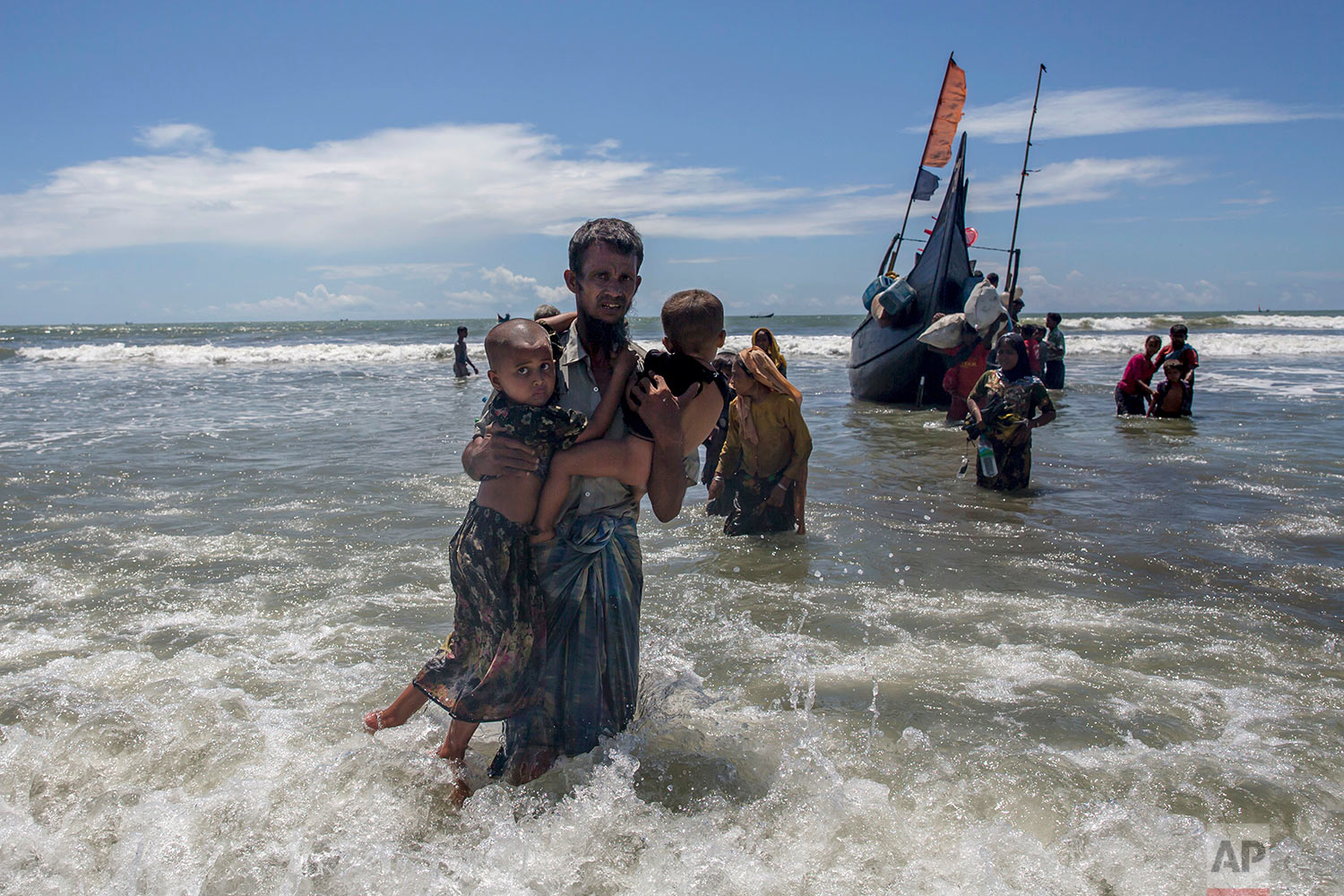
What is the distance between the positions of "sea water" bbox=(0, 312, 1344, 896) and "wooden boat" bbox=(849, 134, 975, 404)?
6231 millimetres

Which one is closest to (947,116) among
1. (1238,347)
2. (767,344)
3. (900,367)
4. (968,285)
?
(968,285)

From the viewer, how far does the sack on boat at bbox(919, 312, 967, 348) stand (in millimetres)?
11164

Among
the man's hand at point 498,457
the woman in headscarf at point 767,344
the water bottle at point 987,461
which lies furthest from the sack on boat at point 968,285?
the man's hand at point 498,457

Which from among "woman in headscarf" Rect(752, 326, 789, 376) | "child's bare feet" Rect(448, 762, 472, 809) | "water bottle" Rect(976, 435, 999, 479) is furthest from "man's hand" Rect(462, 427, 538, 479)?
"water bottle" Rect(976, 435, 999, 479)

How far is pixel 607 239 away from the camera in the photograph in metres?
2.27

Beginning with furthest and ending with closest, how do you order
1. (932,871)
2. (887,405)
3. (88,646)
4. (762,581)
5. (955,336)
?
(887,405), (955,336), (762,581), (88,646), (932,871)

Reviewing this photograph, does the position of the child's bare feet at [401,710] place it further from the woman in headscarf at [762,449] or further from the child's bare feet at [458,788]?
the woman in headscarf at [762,449]

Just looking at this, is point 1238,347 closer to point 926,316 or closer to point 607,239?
point 926,316

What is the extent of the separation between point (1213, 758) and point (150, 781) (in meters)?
3.66

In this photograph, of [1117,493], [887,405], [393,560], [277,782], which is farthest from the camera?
[887,405]

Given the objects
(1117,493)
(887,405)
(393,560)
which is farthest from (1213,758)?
(887,405)

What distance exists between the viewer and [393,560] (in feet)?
18.4

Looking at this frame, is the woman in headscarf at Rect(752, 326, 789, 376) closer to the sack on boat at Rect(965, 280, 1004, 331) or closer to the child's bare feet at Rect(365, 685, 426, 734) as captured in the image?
the child's bare feet at Rect(365, 685, 426, 734)

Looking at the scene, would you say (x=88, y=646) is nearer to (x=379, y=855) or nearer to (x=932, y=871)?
(x=379, y=855)
